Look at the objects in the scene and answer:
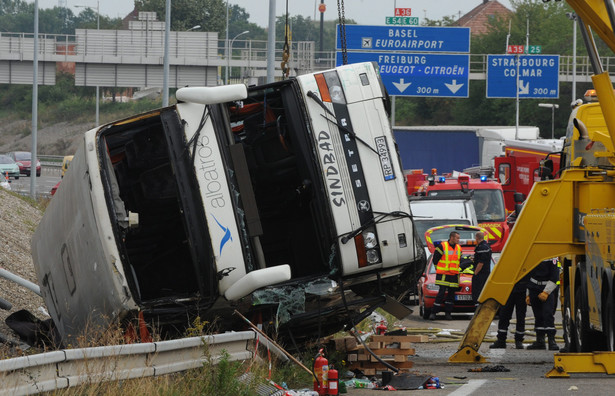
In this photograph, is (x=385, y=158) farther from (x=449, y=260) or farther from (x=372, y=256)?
(x=449, y=260)

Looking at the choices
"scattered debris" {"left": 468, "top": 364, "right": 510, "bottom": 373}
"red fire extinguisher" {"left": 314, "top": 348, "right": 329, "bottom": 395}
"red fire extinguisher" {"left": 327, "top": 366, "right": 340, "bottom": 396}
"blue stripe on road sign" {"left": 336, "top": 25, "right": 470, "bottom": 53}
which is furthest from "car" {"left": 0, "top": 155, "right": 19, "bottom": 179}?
"red fire extinguisher" {"left": 327, "top": 366, "right": 340, "bottom": 396}

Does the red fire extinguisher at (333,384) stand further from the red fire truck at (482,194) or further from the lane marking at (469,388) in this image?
the red fire truck at (482,194)

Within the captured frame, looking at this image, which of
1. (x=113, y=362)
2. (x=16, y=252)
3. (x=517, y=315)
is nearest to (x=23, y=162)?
(x=16, y=252)

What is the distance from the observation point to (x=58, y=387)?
768cm

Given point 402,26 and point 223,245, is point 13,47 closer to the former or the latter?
point 402,26

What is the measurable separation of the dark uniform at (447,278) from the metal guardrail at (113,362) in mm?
10282

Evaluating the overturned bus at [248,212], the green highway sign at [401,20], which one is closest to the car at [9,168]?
the green highway sign at [401,20]

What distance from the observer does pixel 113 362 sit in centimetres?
827

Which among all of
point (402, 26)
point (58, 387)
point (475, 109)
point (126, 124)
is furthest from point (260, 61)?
point (58, 387)

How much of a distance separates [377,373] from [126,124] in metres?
3.56

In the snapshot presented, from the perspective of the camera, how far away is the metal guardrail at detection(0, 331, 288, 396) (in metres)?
7.35

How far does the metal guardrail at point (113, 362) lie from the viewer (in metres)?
7.35

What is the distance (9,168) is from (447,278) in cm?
4342

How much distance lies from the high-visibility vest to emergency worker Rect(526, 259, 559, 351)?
4.80m
